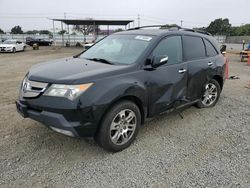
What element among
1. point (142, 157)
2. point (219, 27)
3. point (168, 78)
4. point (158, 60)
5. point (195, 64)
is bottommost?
point (142, 157)

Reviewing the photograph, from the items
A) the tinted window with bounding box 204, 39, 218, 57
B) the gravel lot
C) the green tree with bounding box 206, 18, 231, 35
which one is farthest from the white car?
the green tree with bounding box 206, 18, 231, 35

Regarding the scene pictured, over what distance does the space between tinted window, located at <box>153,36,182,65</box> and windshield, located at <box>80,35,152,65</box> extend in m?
0.22

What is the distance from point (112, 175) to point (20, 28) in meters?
87.0

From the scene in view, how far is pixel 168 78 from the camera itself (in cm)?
362

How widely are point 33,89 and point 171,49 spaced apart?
7.61 ft

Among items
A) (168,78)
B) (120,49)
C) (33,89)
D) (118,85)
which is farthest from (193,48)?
(33,89)

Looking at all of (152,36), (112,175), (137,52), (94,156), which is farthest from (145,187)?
(152,36)

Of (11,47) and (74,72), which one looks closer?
(74,72)

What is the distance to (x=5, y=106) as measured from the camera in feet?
16.4

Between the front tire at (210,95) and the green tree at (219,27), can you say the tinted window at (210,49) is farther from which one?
the green tree at (219,27)

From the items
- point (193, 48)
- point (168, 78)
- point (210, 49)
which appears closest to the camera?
point (168, 78)

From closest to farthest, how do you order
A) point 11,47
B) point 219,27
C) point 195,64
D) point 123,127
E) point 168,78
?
point 123,127 < point 168,78 < point 195,64 < point 11,47 < point 219,27

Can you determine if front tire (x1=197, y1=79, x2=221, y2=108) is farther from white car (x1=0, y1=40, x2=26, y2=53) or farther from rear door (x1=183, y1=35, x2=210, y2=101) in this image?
white car (x1=0, y1=40, x2=26, y2=53)

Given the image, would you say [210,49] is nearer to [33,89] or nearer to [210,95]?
[210,95]
